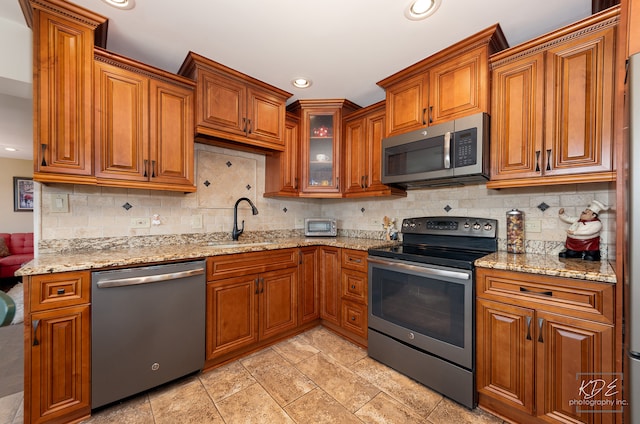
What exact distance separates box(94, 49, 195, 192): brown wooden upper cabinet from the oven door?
1.83 meters

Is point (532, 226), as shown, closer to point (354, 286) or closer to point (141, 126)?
point (354, 286)

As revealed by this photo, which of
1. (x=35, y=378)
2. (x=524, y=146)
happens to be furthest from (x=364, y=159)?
(x=35, y=378)

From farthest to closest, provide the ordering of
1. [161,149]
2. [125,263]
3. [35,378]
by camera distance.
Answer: [161,149] → [125,263] → [35,378]

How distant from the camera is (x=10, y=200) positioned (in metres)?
5.41

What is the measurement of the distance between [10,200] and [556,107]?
8.72m

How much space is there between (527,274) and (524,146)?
2.80 ft

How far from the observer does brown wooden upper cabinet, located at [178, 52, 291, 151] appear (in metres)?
2.20

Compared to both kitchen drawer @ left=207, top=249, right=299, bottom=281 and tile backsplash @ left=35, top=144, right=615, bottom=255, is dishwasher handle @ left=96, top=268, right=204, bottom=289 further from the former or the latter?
tile backsplash @ left=35, top=144, right=615, bottom=255

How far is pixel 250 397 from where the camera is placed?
177 centimetres

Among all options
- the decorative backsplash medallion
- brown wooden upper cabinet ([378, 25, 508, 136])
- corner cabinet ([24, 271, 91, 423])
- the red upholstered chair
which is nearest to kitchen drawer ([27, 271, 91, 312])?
corner cabinet ([24, 271, 91, 423])

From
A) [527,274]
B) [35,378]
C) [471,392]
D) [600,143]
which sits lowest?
[471,392]

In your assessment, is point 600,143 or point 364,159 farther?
point 364,159

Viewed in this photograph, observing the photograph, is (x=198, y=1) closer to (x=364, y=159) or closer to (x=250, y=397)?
(x=364, y=159)

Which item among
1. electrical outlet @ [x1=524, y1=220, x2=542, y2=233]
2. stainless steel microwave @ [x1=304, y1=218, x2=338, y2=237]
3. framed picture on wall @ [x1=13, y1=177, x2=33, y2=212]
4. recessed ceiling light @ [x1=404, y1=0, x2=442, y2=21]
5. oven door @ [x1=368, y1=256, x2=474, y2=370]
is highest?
recessed ceiling light @ [x1=404, y1=0, x2=442, y2=21]
